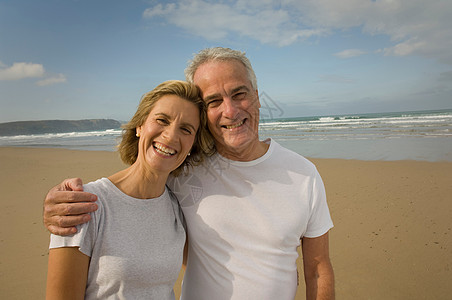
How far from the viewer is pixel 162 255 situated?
1.66 metres

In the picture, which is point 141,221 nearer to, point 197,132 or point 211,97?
point 197,132

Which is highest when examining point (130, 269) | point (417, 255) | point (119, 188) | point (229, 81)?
point (229, 81)

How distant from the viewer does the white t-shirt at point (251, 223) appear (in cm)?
181

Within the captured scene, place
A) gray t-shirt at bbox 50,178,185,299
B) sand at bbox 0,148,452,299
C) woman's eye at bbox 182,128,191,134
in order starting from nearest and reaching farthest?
gray t-shirt at bbox 50,178,185,299
woman's eye at bbox 182,128,191,134
sand at bbox 0,148,452,299

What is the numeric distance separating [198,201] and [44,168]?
477 inches

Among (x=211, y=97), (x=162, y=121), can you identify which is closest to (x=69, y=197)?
(x=162, y=121)

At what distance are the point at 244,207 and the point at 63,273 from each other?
1.13 metres

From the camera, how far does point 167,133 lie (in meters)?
1.82

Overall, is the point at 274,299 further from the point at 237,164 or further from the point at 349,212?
the point at 349,212

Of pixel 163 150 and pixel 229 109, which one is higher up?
pixel 229 109

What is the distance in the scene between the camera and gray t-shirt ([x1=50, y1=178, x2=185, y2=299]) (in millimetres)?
1491

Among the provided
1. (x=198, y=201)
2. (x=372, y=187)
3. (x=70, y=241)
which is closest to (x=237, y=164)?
(x=198, y=201)

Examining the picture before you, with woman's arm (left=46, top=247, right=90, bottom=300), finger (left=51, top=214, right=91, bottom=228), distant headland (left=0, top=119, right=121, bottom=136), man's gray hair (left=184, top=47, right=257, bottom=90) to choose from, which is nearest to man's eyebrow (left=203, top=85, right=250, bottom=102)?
man's gray hair (left=184, top=47, right=257, bottom=90)

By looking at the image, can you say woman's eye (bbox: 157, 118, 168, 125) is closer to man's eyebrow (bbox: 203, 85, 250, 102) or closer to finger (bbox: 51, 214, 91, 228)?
man's eyebrow (bbox: 203, 85, 250, 102)
